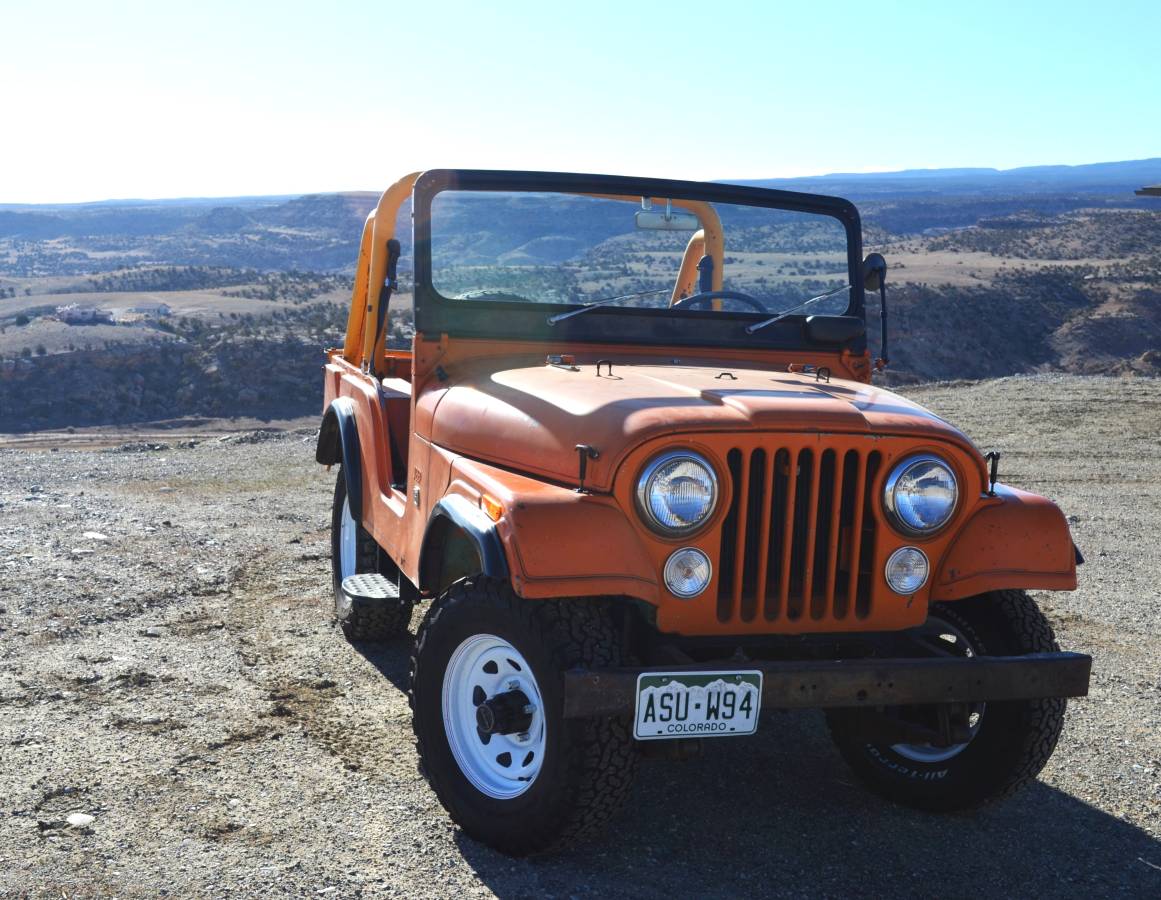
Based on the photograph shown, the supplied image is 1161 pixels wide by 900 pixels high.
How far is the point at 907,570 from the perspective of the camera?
12.1 feet

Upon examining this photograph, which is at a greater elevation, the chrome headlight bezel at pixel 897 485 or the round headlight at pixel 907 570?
the chrome headlight bezel at pixel 897 485

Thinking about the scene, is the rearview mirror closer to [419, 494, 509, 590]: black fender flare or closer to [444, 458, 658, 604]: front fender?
[419, 494, 509, 590]: black fender flare

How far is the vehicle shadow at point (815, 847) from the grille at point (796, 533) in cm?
80

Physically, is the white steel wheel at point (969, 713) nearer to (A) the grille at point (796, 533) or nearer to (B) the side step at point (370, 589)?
(A) the grille at point (796, 533)

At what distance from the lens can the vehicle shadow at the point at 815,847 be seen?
→ 3596mm

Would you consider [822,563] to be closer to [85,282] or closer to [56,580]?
[56,580]

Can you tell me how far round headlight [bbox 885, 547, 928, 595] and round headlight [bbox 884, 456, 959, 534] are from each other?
0.07 meters

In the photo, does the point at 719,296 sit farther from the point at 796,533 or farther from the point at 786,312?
the point at 796,533

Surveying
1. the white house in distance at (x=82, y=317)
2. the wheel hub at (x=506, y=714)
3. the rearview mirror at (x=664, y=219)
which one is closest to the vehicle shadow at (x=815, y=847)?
the wheel hub at (x=506, y=714)

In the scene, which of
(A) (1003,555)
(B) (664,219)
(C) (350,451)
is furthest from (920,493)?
(C) (350,451)

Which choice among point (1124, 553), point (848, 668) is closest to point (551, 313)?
point (848, 668)

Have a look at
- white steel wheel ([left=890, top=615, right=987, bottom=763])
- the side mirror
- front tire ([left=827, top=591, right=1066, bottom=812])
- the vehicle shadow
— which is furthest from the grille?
the side mirror

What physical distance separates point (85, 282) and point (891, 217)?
6327 cm

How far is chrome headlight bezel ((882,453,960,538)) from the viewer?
3623mm
